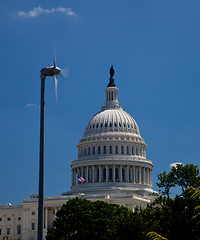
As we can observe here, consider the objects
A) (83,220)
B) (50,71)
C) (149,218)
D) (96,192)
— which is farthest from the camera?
(96,192)

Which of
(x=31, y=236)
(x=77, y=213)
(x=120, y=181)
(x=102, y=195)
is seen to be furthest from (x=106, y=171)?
(x=77, y=213)

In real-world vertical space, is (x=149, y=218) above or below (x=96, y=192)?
below

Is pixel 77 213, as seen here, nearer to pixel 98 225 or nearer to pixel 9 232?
pixel 98 225

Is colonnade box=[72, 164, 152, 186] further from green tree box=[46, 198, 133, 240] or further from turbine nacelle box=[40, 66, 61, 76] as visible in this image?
turbine nacelle box=[40, 66, 61, 76]

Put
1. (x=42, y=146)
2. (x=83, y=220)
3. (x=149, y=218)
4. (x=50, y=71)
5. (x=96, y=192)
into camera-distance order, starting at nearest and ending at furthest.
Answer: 1. (x=42, y=146)
2. (x=50, y=71)
3. (x=149, y=218)
4. (x=83, y=220)
5. (x=96, y=192)

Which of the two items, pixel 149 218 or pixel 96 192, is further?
pixel 96 192

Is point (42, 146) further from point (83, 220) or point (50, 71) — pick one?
point (83, 220)

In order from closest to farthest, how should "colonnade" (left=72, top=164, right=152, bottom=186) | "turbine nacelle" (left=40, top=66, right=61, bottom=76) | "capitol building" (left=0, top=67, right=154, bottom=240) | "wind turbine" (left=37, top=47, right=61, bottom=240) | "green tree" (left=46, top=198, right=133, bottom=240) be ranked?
"wind turbine" (left=37, top=47, right=61, bottom=240), "turbine nacelle" (left=40, top=66, right=61, bottom=76), "green tree" (left=46, top=198, right=133, bottom=240), "capitol building" (left=0, top=67, right=154, bottom=240), "colonnade" (left=72, top=164, right=152, bottom=186)

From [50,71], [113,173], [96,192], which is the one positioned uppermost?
[113,173]

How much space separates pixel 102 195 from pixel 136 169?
1083 inches

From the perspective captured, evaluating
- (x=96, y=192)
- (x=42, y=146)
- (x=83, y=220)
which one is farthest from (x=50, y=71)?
(x=96, y=192)

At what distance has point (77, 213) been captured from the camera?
129875 mm

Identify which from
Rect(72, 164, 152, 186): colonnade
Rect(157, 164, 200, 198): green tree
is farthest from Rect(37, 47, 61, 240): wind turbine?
Rect(72, 164, 152, 186): colonnade

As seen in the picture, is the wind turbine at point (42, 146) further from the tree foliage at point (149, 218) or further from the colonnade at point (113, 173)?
the colonnade at point (113, 173)
